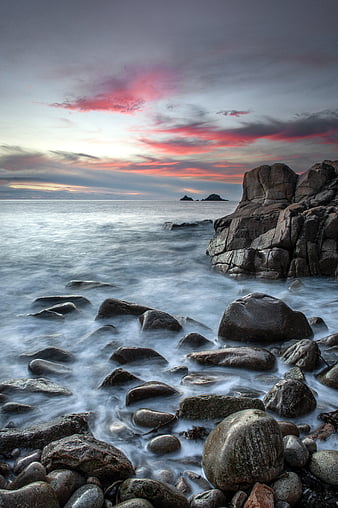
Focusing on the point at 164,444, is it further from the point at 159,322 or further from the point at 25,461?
the point at 159,322

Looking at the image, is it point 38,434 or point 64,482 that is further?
point 38,434

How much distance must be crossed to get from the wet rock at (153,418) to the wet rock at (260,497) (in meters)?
1.28

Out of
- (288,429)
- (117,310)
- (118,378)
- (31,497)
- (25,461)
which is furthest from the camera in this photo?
(117,310)

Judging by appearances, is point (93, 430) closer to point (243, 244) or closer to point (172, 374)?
point (172, 374)

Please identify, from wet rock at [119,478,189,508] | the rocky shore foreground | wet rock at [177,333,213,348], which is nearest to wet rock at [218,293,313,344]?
the rocky shore foreground

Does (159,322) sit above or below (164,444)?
above

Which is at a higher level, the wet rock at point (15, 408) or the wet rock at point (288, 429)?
the wet rock at point (288, 429)

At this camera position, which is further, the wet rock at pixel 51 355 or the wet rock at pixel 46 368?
the wet rock at pixel 51 355

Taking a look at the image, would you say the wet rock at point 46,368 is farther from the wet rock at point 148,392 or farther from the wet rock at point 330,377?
the wet rock at point 330,377

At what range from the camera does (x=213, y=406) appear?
11.3 ft

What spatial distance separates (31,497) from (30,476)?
334 mm

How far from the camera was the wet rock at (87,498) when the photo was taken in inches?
89.4

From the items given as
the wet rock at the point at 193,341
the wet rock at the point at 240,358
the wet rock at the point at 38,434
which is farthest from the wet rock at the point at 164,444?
the wet rock at the point at 193,341

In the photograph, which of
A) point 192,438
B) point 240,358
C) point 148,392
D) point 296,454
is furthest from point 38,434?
point 240,358
